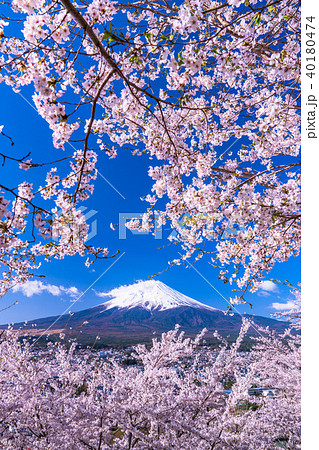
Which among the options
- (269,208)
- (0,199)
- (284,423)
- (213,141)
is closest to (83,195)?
(0,199)

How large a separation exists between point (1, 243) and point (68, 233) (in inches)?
29.2

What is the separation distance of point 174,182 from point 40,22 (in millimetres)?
2727

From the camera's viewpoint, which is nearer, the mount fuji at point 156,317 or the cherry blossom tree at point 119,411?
the cherry blossom tree at point 119,411

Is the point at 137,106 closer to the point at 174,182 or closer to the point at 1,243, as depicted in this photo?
the point at 174,182

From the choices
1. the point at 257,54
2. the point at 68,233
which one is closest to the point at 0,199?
the point at 68,233

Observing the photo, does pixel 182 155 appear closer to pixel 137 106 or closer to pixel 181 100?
pixel 137 106

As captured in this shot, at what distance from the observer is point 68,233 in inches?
105

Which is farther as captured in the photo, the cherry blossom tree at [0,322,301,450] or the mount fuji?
the mount fuji

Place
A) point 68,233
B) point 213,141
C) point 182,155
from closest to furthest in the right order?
point 68,233 < point 182,155 < point 213,141

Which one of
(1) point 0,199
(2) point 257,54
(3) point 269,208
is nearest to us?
(1) point 0,199

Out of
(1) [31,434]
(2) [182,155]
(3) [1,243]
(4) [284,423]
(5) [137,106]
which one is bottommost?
(4) [284,423]

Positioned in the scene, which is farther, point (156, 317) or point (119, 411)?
Result: point (156, 317)

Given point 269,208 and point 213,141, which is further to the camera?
point 213,141

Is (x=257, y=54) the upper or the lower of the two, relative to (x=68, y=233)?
upper
